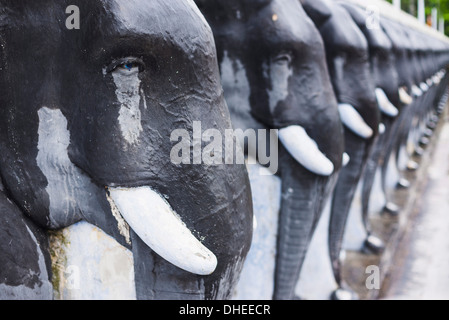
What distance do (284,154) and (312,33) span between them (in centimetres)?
33

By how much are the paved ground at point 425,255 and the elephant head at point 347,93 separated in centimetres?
59

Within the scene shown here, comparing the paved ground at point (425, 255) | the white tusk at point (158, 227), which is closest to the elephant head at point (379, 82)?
the paved ground at point (425, 255)

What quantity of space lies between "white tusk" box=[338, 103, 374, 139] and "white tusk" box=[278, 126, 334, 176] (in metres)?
0.44

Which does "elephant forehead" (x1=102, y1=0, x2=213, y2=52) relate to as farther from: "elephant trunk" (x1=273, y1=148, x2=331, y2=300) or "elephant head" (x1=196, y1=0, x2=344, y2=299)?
"elephant trunk" (x1=273, y1=148, x2=331, y2=300)

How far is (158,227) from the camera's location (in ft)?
2.32

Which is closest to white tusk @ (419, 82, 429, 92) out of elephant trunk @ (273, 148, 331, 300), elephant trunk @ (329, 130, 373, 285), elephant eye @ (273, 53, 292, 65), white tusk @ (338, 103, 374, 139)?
elephant trunk @ (329, 130, 373, 285)

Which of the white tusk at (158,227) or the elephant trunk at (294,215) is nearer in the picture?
the white tusk at (158,227)

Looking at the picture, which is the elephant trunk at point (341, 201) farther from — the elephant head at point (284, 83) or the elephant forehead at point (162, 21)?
the elephant forehead at point (162, 21)

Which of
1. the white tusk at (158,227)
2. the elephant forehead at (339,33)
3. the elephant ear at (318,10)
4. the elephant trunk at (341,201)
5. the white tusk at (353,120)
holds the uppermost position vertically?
the elephant ear at (318,10)

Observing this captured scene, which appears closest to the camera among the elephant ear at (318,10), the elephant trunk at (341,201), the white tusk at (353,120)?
the elephant ear at (318,10)

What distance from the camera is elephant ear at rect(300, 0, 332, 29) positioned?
1.62m

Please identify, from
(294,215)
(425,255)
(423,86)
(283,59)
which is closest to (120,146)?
(283,59)

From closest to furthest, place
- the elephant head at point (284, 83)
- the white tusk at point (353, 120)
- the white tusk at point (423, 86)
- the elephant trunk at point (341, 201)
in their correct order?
the elephant head at point (284, 83)
the white tusk at point (353, 120)
the elephant trunk at point (341, 201)
the white tusk at point (423, 86)

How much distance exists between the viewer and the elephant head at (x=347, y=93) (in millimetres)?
1679
